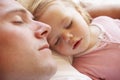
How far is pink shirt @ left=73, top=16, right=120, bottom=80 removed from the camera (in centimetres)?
106

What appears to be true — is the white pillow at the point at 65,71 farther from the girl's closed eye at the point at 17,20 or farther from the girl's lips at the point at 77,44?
the girl's closed eye at the point at 17,20

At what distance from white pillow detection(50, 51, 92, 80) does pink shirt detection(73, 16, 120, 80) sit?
80mm

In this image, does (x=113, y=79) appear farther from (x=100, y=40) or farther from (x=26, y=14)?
(x=26, y=14)

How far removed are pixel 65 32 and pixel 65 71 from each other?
160 mm

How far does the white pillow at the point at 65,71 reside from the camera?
0.94 metres

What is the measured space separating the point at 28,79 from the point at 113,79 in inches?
17.7

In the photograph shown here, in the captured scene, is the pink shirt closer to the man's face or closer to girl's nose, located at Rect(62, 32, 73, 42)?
girl's nose, located at Rect(62, 32, 73, 42)

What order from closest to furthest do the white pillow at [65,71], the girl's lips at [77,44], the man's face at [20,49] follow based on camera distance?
1. the man's face at [20,49]
2. the white pillow at [65,71]
3. the girl's lips at [77,44]

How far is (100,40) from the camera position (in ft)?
3.90

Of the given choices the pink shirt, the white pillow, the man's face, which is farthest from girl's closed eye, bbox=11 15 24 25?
the pink shirt

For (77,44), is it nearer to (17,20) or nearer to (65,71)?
(65,71)

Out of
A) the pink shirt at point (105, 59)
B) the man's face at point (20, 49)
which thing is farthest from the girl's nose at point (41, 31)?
the pink shirt at point (105, 59)

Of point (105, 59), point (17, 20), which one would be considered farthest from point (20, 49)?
point (105, 59)

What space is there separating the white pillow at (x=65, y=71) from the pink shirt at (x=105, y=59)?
0.08 meters
